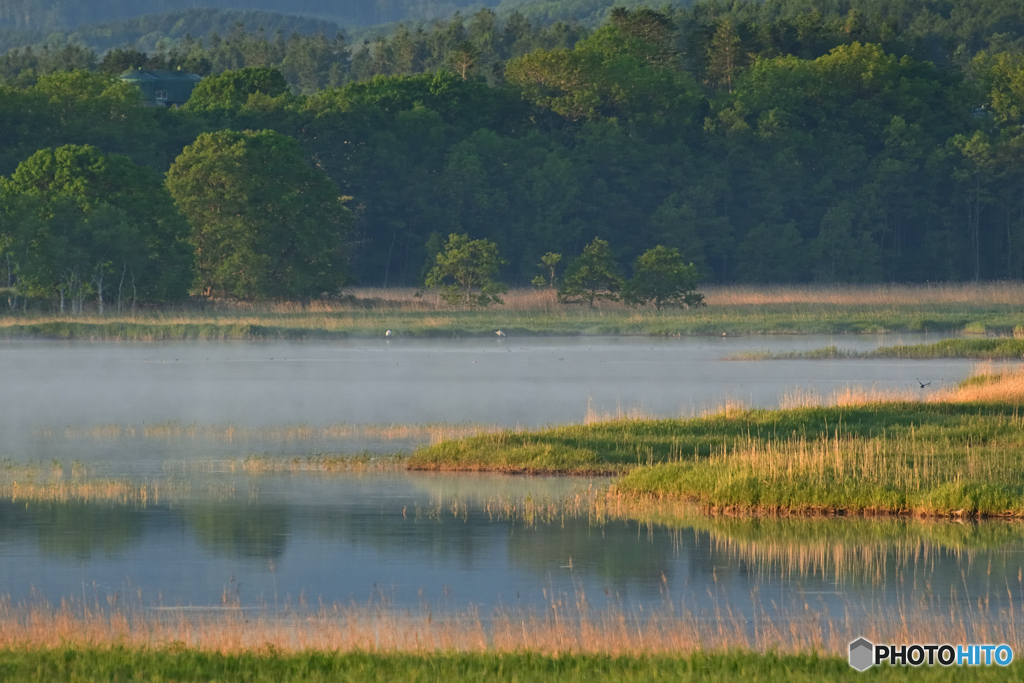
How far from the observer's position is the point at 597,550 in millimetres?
20609

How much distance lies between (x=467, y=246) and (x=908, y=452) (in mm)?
58174

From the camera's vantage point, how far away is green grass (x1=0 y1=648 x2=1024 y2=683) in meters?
12.6

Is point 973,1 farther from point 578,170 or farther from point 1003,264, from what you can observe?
point 578,170

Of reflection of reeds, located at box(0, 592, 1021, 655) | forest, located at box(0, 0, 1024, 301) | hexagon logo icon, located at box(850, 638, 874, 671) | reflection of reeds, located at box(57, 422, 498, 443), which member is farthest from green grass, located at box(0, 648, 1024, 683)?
forest, located at box(0, 0, 1024, 301)

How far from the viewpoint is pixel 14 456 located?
1213 inches

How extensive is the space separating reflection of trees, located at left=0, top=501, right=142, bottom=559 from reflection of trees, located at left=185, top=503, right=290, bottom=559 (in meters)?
0.87

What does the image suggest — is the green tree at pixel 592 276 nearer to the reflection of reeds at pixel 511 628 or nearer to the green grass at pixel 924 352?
the green grass at pixel 924 352

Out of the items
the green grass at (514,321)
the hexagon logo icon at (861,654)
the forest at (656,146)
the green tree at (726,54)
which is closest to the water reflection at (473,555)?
the hexagon logo icon at (861,654)

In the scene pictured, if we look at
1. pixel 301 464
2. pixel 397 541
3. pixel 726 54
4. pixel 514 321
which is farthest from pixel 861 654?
pixel 726 54

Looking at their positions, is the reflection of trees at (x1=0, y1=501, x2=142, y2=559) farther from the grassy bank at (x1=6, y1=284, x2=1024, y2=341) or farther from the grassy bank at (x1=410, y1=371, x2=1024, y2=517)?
the grassy bank at (x1=6, y1=284, x2=1024, y2=341)

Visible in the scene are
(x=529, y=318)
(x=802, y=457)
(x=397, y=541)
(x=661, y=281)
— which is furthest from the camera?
(x=529, y=318)

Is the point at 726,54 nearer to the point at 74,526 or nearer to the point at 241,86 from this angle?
the point at 241,86

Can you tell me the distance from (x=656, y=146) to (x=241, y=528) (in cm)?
8983

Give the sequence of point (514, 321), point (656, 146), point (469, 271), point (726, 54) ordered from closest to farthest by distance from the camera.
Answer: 1. point (514, 321)
2. point (469, 271)
3. point (656, 146)
4. point (726, 54)
